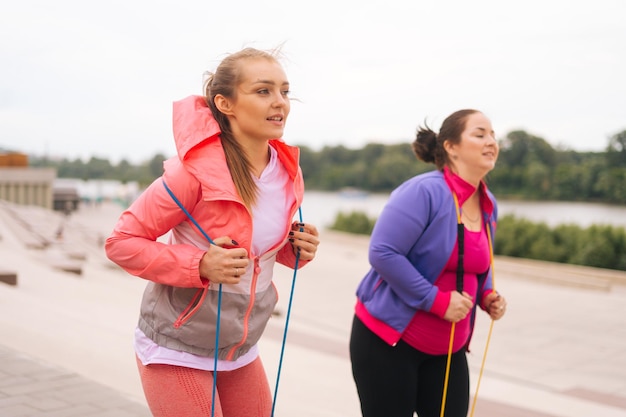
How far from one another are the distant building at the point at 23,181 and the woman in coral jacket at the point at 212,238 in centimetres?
2922

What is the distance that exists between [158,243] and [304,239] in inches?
20.0

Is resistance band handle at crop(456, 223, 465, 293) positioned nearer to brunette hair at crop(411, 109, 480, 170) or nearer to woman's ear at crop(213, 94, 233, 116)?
brunette hair at crop(411, 109, 480, 170)

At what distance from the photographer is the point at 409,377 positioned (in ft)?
10.5

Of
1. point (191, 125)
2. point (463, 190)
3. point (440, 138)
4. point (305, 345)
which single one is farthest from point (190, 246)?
point (305, 345)

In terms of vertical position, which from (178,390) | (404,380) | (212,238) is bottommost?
(404,380)

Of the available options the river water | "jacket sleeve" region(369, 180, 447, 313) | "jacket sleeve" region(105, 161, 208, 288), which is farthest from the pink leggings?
the river water

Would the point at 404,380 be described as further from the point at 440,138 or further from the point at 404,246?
the point at 440,138

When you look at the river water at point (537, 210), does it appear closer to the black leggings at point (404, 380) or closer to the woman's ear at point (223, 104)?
the black leggings at point (404, 380)

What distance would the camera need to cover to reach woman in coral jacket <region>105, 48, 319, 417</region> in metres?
2.30

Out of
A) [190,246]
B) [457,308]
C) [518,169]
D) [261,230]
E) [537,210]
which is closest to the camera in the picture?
[190,246]

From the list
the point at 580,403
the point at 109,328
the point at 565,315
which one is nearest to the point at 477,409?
the point at 580,403

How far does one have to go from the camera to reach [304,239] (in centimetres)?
257

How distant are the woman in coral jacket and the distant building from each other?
2922 centimetres

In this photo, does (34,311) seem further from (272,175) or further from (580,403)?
(272,175)
